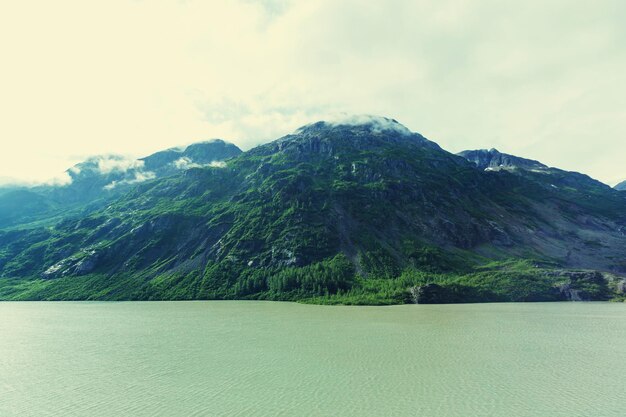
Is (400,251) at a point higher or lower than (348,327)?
higher

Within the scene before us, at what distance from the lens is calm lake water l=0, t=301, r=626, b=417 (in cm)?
3006

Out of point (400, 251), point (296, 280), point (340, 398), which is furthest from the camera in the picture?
point (400, 251)

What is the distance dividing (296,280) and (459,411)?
14274 centimetres

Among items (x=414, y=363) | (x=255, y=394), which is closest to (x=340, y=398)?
(x=255, y=394)

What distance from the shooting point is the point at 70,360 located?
152ft

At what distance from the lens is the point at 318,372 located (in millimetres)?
39500

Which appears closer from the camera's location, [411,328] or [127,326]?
[411,328]

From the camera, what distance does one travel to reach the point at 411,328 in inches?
2753

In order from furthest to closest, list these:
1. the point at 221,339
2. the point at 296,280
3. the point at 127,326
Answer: the point at 296,280 < the point at 127,326 < the point at 221,339

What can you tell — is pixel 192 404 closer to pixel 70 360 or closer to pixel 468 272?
pixel 70 360

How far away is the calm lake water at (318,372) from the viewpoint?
30062mm

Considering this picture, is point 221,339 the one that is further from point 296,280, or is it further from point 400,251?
point 400,251

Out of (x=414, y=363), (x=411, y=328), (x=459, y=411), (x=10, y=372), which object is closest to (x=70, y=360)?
(x=10, y=372)

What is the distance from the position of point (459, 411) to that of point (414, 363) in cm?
1449
